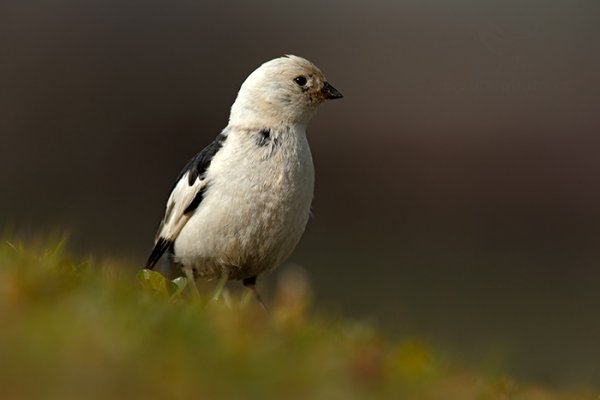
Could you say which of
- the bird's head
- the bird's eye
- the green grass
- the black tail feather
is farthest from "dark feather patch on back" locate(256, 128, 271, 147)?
the green grass

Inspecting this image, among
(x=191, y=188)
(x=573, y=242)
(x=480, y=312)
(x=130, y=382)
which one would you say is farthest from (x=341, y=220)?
(x=130, y=382)

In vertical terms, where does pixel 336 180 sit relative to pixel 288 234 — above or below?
below

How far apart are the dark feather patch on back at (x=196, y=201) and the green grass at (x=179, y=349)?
2171 mm

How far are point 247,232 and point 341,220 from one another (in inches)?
635

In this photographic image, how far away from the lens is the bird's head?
25.0ft

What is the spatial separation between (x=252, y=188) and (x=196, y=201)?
531mm

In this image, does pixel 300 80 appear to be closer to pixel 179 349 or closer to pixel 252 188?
pixel 252 188

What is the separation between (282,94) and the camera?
7.68 metres

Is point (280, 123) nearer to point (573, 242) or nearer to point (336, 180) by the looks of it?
point (573, 242)

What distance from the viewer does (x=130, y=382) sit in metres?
3.64

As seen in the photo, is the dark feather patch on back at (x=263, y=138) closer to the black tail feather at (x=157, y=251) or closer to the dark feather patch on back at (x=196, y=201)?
the dark feather patch on back at (x=196, y=201)

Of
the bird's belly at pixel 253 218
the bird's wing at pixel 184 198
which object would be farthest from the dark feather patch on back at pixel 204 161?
the bird's belly at pixel 253 218

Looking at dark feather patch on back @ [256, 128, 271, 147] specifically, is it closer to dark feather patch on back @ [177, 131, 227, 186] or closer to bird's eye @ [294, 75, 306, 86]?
dark feather patch on back @ [177, 131, 227, 186]

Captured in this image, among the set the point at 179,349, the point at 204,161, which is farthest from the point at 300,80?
the point at 179,349
